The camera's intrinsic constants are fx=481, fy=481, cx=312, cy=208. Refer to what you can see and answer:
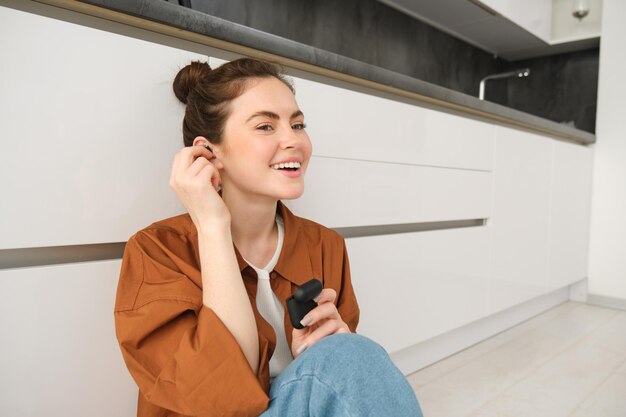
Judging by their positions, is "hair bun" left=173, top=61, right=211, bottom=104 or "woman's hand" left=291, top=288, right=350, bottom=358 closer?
"woman's hand" left=291, top=288, right=350, bottom=358

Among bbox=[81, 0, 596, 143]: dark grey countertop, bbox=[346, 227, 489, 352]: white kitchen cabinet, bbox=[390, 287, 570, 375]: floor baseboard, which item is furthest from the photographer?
bbox=[390, 287, 570, 375]: floor baseboard

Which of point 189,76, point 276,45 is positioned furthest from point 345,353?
point 276,45

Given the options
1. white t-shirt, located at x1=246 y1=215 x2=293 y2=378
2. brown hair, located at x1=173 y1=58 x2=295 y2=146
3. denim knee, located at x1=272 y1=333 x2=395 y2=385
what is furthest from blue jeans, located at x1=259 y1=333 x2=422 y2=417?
brown hair, located at x1=173 y1=58 x2=295 y2=146

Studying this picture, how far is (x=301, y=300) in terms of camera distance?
0.72 metres

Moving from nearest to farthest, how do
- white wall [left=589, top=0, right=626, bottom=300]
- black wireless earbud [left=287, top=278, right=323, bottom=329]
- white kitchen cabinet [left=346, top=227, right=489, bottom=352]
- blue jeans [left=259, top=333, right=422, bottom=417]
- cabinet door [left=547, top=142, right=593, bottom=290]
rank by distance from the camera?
1. blue jeans [left=259, top=333, right=422, bottom=417]
2. black wireless earbud [left=287, top=278, right=323, bottom=329]
3. white kitchen cabinet [left=346, top=227, right=489, bottom=352]
4. cabinet door [left=547, top=142, right=593, bottom=290]
5. white wall [left=589, top=0, right=626, bottom=300]

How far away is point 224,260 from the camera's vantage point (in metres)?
0.72

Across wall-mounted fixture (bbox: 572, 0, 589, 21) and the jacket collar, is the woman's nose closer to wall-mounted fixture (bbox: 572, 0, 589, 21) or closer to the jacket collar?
the jacket collar

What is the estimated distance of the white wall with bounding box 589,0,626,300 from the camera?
2615 millimetres

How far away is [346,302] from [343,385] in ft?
1.23

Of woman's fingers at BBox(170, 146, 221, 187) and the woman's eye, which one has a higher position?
the woman's eye

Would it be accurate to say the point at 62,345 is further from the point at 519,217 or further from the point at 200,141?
the point at 519,217

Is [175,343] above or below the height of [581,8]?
below

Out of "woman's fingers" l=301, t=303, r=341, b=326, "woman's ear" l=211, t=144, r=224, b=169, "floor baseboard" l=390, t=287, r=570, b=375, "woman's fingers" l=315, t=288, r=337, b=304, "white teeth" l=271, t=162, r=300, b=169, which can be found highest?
"woman's ear" l=211, t=144, r=224, b=169

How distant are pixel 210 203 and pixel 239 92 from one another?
0.76ft
